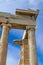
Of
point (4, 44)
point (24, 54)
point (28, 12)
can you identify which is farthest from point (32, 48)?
point (28, 12)

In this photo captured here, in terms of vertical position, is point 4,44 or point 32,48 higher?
point 4,44

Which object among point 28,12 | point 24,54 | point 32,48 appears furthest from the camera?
point 24,54

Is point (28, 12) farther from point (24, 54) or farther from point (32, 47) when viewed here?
point (24, 54)

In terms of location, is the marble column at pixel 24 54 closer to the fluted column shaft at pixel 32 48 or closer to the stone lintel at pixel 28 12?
the fluted column shaft at pixel 32 48

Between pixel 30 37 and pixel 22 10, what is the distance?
11.0 feet

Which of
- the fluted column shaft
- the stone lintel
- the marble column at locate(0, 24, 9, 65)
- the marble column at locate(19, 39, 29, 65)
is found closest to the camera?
the marble column at locate(0, 24, 9, 65)

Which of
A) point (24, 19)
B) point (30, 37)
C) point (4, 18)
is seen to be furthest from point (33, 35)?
point (4, 18)

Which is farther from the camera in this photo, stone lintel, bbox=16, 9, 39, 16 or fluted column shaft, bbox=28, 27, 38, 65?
stone lintel, bbox=16, 9, 39, 16

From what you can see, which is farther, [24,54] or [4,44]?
→ [24,54]

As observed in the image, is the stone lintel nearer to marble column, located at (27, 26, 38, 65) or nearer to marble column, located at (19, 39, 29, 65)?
marble column, located at (27, 26, 38, 65)

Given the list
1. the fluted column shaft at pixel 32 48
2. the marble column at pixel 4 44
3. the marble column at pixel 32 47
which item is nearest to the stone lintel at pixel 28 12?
the marble column at pixel 32 47

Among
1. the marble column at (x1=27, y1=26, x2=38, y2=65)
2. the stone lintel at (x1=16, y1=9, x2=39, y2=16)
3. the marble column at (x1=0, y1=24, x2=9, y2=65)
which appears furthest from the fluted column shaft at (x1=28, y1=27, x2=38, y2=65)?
the marble column at (x1=0, y1=24, x2=9, y2=65)

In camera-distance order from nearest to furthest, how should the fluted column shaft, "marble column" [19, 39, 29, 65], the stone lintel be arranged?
1. the fluted column shaft
2. the stone lintel
3. "marble column" [19, 39, 29, 65]

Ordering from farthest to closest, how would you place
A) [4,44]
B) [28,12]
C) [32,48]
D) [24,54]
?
1. [24,54]
2. [28,12]
3. [32,48]
4. [4,44]
